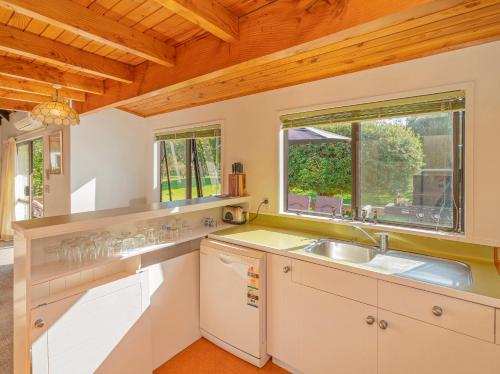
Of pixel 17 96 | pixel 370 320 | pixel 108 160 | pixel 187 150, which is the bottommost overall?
pixel 370 320

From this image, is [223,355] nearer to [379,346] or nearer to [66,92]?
[379,346]

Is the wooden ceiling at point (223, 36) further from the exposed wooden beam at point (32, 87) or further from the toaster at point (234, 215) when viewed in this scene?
the toaster at point (234, 215)

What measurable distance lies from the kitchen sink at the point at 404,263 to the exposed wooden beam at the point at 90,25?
181 centimetres

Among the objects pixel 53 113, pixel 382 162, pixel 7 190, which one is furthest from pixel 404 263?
pixel 7 190

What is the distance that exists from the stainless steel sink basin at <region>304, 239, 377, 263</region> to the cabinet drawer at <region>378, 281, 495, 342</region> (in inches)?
21.9

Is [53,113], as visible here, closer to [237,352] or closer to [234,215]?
[234,215]

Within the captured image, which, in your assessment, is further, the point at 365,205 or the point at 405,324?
the point at 365,205

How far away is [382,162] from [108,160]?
3.71m

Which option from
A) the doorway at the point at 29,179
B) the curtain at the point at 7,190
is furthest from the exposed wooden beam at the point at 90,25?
the curtain at the point at 7,190

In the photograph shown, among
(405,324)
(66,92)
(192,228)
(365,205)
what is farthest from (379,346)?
(66,92)

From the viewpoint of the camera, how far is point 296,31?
147 cm

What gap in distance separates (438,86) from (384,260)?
125 cm

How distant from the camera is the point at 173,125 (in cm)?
389

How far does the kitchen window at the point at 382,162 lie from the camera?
198cm
